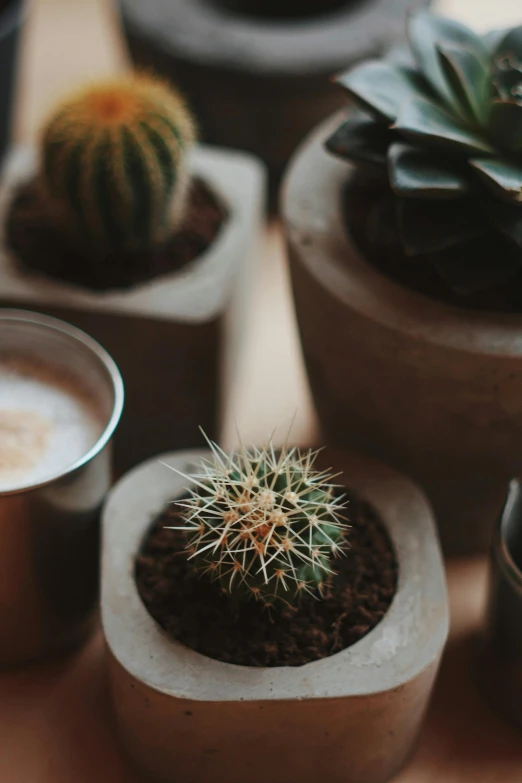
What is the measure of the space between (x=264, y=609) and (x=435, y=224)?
389 mm

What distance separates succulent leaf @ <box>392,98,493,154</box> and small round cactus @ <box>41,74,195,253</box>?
0.30 m

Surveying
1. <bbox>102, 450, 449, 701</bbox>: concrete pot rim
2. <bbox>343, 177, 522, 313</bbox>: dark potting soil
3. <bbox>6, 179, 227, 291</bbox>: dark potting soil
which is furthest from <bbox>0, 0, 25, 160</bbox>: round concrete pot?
<bbox>102, 450, 449, 701</bbox>: concrete pot rim

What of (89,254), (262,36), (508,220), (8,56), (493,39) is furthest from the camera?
(262,36)

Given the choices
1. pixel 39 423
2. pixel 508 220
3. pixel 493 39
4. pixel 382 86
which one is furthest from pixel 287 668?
pixel 493 39

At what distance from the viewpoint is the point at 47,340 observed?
3.15ft

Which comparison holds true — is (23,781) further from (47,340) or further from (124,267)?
(124,267)

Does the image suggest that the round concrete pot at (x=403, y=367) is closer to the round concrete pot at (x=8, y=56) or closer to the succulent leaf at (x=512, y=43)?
the succulent leaf at (x=512, y=43)

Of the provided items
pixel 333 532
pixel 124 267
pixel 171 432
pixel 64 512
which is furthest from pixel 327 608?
pixel 124 267

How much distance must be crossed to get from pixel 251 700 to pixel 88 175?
0.60 meters

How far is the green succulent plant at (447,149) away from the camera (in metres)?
0.87

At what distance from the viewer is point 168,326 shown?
3.42 ft

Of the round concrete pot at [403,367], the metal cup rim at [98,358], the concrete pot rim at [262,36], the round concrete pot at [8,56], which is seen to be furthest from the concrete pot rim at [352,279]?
the round concrete pot at [8,56]

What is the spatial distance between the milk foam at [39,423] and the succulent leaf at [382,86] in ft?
1.31

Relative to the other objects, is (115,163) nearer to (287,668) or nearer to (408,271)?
(408,271)
